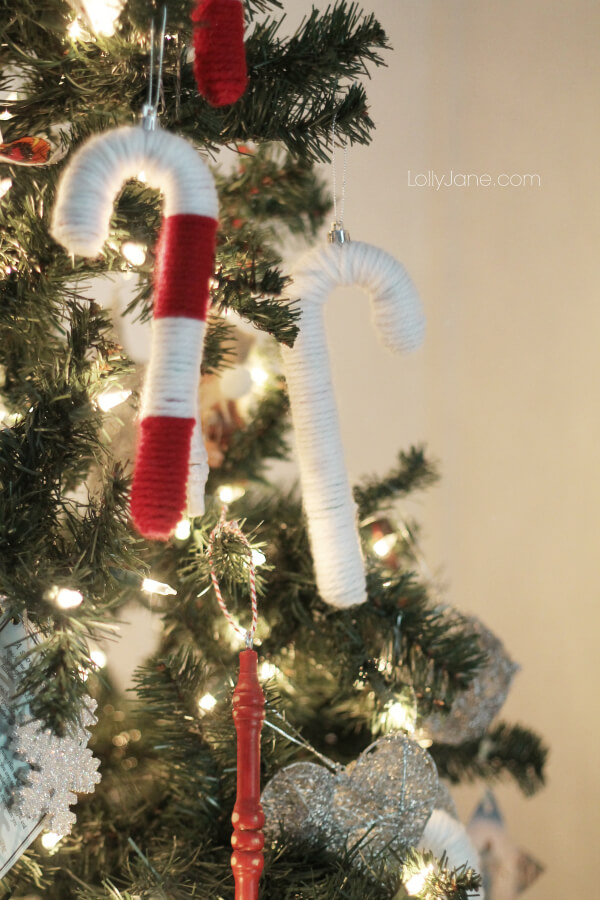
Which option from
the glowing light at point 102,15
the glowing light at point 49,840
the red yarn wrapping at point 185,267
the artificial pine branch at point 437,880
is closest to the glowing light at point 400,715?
the artificial pine branch at point 437,880

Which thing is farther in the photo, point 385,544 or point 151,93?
point 385,544

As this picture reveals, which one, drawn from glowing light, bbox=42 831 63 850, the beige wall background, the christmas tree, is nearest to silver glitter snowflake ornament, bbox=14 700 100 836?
the christmas tree

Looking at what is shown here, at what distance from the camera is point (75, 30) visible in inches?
17.5

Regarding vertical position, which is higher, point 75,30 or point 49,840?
point 75,30

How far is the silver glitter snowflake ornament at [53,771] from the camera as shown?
416mm

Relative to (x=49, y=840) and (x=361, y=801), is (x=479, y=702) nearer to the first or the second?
(x=361, y=801)

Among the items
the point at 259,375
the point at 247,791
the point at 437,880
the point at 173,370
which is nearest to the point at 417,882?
the point at 437,880

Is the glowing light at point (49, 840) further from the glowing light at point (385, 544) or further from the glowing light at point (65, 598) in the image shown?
the glowing light at point (385, 544)

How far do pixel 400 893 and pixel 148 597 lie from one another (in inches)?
12.4

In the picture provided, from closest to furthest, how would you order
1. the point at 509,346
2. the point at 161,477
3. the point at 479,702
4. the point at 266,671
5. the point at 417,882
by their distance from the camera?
the point at 161,477
the point at 417,882
the point at 266,671
the point at 479,702
the point at 509,346

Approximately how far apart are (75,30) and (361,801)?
0.51m

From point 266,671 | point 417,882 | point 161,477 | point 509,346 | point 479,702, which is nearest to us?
point 161,477

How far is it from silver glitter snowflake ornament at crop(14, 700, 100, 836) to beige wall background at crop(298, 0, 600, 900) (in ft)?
2.59

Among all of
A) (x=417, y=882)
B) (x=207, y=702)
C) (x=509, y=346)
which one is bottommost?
(x=417, y=882)
